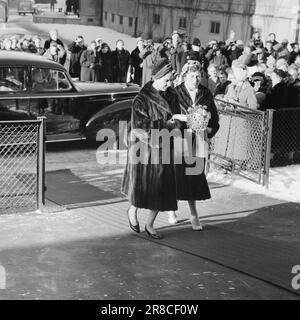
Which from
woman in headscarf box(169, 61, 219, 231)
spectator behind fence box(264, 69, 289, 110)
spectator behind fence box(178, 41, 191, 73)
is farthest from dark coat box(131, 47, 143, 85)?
woman in headscarf box(169, 61, 219, 231)

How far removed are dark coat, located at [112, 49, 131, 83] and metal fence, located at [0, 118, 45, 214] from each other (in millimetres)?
9456

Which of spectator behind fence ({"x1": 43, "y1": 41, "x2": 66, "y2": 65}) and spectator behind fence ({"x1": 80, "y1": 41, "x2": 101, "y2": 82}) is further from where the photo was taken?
spectator behind fence ({"x1": 80, "y1": 41, "x2": 101, "y2": 82})

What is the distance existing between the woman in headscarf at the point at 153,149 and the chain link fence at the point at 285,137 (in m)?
4.13

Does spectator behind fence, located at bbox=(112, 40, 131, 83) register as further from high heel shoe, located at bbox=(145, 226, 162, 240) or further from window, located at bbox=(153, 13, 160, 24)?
window, located at bbox=(153, 13, 160, 24)

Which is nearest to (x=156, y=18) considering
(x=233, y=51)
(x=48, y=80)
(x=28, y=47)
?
(x=233, y=51)

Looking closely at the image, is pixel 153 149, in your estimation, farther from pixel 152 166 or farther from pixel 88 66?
pixel 88 66

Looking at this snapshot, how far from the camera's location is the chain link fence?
518 inches

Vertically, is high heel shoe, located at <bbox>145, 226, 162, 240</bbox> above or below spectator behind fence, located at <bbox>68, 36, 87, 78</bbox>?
below

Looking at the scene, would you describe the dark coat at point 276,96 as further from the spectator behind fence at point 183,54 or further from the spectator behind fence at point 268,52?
the spectator behind fence at point 183,54

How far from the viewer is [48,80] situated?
1439cm

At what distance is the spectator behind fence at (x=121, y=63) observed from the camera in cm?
2277

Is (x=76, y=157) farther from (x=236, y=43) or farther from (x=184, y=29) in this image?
(x=184, y=29)

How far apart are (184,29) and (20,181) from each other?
2328cm

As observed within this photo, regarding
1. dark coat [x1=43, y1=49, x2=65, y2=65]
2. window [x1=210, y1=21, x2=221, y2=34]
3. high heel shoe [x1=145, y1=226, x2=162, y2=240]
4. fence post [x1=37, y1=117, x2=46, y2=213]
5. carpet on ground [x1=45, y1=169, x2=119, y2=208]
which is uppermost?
window [x1=210, y1=21, x2=221, y2=34]
